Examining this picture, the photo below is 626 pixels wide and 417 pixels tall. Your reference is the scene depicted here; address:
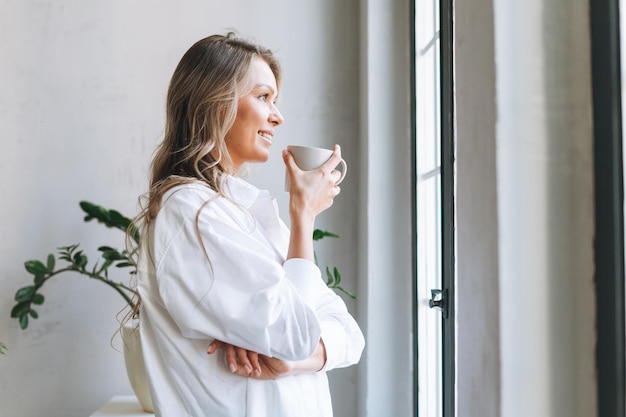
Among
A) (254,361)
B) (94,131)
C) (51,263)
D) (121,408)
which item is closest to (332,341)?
(254,361)

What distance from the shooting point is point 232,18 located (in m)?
2.66

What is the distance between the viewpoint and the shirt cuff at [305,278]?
121cm

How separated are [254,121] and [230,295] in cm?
40

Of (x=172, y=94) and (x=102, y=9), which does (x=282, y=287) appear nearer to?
(x=172, y=94)

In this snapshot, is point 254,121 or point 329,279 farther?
point 329,279

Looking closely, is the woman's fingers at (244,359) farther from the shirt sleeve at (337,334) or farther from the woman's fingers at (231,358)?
the shirt sleeve at (337,334)

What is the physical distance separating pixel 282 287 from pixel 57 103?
1788 mm

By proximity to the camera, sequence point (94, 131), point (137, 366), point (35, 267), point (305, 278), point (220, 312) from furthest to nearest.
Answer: point (94, 131), point (35, 267), point (137, 366), point (305, 278), point (220, 312)

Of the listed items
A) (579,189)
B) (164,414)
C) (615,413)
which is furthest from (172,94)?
(615,413)

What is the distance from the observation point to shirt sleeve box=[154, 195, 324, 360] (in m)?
1.12

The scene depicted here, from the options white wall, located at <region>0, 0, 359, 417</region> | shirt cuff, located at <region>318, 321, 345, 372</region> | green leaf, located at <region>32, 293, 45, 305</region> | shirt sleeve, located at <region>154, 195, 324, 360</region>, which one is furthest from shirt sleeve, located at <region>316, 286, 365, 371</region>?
green leaf, located at <region>32, 293, 45, 305</region>

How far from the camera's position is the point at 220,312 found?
3.67 feet

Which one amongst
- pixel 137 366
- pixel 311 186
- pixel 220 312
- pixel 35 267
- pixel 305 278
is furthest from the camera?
pixel 35 267

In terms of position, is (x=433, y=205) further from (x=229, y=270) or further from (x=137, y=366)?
(x=229, y=270)
